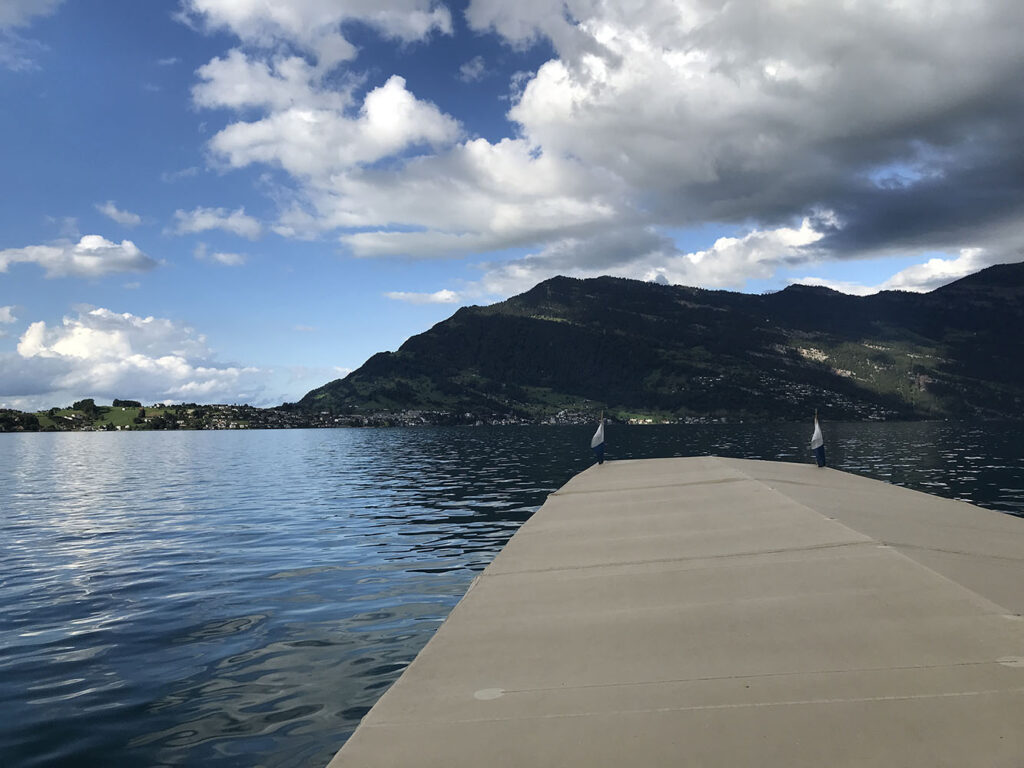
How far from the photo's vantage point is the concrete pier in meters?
6.81

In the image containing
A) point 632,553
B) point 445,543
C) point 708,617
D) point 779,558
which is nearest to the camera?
point 708,617

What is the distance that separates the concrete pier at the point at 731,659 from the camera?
6812 millimetres

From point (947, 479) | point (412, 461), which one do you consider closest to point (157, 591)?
point (947, 479)

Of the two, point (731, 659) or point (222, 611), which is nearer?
point (731, 659)

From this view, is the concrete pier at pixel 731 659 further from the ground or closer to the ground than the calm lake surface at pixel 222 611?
further from the ground

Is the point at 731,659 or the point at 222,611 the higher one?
the point at 731,659

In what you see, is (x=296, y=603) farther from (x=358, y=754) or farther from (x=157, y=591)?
(x=358, y=754)

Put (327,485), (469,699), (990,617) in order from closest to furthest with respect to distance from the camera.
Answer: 1. (469,699)
2. (990,617)
3. (327,485)

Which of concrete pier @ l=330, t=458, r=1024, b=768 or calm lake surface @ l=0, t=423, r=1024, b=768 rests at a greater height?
concrete pier @ l=330, t=458, r=1024, b=768

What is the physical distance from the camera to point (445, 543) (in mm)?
29953

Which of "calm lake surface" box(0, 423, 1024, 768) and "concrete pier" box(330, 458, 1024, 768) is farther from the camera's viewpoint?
"calm lake surface" box(0, 423, 1024, 768)

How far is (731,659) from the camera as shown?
9.16m

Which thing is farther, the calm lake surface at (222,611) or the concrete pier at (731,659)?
the calm lake surface at (222,611)

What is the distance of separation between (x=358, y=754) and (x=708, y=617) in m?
6.68
